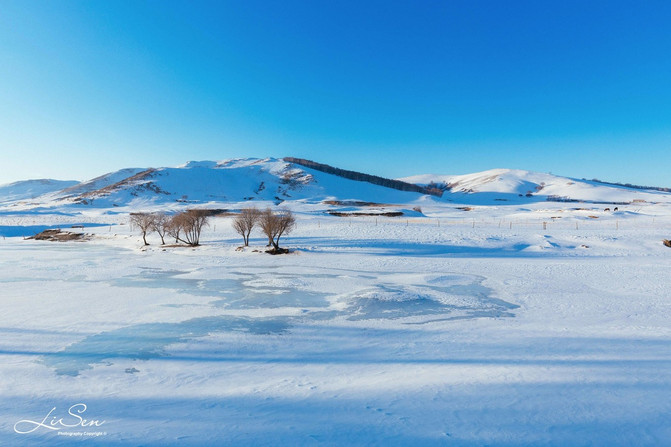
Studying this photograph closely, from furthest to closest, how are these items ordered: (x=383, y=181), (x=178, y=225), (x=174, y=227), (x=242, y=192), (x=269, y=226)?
(x=383, y=181) < (x=242, y=192) < (x=174, y=227) < (x=178, y=225) < (x=269, y=226)

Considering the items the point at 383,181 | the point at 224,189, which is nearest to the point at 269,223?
the point at 224,189

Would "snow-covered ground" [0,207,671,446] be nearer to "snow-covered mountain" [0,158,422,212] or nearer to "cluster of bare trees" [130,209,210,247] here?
"cluster of bare trees" [130,209,210,247]

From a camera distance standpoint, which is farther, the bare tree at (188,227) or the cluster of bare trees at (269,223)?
the bare tree at (188,227)

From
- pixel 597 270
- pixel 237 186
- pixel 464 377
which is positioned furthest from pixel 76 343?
pixel 237 186
